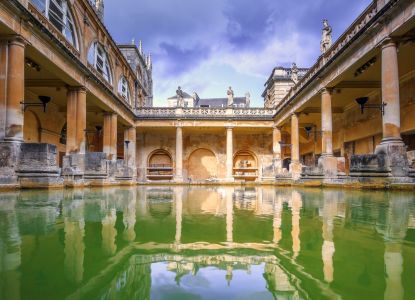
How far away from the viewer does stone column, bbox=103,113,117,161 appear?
17625mm

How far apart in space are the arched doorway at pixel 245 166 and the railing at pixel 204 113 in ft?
16.3

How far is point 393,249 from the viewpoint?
185 centimetres

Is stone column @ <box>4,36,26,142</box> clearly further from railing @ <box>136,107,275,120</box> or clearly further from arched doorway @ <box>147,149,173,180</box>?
arched doorway @ <box>147,149,173,180</box>

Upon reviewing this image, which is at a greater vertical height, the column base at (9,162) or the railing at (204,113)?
the railing at (204,113)

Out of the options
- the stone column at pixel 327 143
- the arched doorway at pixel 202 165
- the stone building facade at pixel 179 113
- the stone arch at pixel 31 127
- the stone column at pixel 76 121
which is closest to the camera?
the stone building facade at pixel 179 113

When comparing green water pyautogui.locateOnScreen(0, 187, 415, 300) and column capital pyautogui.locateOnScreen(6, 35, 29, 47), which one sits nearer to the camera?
green water pyautogui.locateOnScreen(0, 187, 415, 300)

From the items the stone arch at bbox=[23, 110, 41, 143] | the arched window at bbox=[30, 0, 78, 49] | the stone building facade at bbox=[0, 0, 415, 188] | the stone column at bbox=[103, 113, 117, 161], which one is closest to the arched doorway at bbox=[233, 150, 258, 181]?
the stone building facade at bbox=[0, 0, 415, 188]

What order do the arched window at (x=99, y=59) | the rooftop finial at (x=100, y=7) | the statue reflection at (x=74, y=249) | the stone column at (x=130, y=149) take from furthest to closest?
the stone column at (x=130, y=149), the rooftop finial at (x=100, y=7), the arched window at (x=99, y=59), the statue reflection at (x=74, y=249)

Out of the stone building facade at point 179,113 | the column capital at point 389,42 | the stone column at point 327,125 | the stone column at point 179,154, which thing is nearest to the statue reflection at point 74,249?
the stone building facade at point 179,113

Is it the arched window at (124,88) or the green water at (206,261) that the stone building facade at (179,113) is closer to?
the arched window at (124,88)

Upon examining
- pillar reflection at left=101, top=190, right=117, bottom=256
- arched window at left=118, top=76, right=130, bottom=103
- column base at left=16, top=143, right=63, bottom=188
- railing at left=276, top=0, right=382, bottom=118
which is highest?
arched window at left=118, top=76, right=130, bottom=103

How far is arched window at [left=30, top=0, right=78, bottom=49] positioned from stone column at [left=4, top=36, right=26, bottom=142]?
9.97 feet

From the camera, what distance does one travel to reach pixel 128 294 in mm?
1188

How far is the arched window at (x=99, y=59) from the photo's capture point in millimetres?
15391
